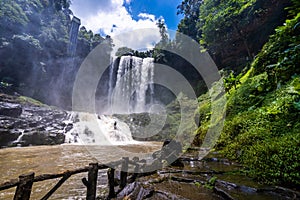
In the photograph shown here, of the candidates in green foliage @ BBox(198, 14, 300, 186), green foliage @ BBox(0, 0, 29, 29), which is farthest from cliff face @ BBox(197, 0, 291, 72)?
green foliage @ BBox(0, 0, 29, 29)

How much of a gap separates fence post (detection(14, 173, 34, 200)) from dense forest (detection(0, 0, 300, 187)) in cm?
397

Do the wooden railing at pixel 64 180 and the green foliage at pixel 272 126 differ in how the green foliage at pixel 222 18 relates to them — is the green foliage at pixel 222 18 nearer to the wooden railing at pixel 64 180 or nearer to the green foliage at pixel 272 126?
the green foliage at pixel 272 126

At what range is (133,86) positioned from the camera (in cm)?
2639

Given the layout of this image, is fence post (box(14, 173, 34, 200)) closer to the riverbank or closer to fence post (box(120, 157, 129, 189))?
the riverbank

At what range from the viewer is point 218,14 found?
14977mm

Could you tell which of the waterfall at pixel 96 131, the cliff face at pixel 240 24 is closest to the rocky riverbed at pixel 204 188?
the waterfall at pixel 96 131

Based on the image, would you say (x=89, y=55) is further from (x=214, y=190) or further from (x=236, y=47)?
(x=214, y=190)

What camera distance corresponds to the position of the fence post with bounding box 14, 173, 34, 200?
205 cm

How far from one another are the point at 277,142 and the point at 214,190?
178cm

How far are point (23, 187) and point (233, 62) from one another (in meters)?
21.2

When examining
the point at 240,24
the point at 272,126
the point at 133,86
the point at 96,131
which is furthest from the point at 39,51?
the point at 272,126

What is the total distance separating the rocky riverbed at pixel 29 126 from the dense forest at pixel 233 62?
30.8 ft

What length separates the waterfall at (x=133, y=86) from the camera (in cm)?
2588

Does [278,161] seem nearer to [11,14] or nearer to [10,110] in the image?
[10,110]
